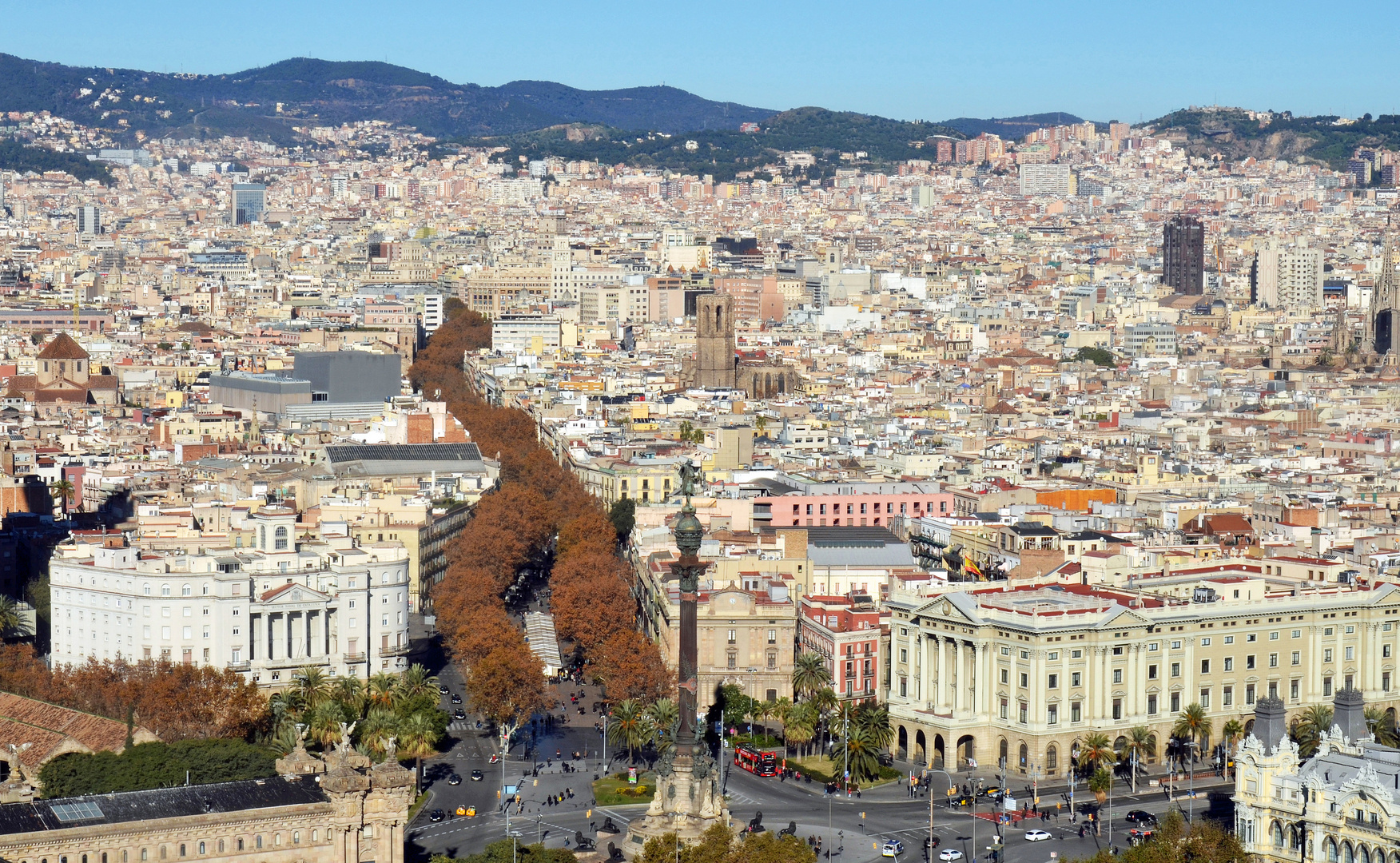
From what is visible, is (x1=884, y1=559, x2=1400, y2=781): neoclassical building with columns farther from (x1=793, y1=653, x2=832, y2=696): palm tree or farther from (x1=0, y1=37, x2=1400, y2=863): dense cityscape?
(x1=793, y1=653, x2=832, y2=696): palm tree

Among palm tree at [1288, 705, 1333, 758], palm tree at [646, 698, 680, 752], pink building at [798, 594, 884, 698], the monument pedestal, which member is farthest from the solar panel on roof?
palm tree at [1288, 705, 1333, 758]

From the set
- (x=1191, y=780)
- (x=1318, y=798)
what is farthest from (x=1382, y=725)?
(x=1318, y=798)

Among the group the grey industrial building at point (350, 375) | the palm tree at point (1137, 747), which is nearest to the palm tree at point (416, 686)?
the palm tree at point (1137, 747)

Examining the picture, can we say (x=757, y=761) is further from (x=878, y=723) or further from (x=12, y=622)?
(x=12, y=622)

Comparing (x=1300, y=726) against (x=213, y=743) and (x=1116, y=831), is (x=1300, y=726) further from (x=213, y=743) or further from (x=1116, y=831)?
(x=213, y=743)

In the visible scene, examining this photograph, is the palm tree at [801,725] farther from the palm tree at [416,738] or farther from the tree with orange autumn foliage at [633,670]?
the palm tree at [416,738]

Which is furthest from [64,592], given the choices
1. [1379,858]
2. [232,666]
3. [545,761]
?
[1379,858]

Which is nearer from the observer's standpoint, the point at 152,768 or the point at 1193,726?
the point at 152,768
